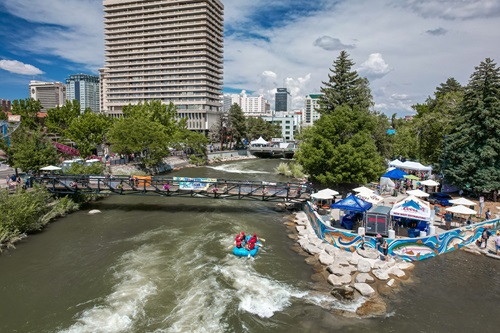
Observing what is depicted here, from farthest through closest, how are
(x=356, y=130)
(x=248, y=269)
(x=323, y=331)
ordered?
1. (x=356, y=130)
2. (x=248, y=269)
3. (x=323, y=331)

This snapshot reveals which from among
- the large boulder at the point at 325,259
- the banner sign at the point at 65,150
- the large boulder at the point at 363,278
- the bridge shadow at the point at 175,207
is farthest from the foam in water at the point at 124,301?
the banner sign at the point at 65,150

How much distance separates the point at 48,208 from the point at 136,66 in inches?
4237

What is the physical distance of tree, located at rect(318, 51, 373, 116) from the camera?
163 feet

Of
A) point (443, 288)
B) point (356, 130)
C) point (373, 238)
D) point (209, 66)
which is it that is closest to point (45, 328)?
point (373, 238)

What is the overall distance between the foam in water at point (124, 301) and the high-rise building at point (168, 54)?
102 metres

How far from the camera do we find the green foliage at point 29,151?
34.1m

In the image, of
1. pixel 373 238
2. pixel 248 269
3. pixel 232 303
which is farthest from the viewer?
pixel 373 238

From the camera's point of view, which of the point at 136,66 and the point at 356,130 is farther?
the point at 136,66

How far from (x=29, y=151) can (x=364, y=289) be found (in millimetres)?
35284

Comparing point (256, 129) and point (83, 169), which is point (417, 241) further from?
point (256, 129)

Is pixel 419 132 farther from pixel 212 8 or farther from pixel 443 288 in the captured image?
pixel 212 8

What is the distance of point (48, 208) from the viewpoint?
30.2 m

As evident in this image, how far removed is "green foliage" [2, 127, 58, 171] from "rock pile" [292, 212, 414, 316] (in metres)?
30.0

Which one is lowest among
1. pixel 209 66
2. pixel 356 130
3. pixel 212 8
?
pixel 356 130
